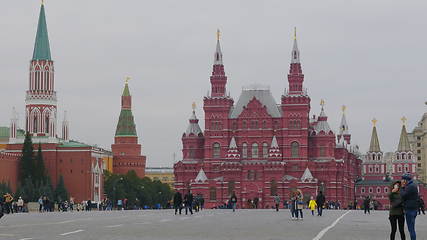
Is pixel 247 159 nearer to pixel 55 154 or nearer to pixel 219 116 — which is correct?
pixel 219 116

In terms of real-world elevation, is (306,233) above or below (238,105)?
below

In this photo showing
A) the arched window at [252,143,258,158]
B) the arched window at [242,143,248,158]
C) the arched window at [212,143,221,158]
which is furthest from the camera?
the arched window at [212,143,221,158]

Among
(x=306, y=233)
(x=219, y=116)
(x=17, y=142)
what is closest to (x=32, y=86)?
(x=17, y=142)

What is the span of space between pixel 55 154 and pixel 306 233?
130335mm

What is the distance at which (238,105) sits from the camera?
15425cm

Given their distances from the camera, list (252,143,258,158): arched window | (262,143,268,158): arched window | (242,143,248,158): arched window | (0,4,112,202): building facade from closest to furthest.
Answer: (262,143,268,158): arched window < (252,143,258,158): arched window < (242,143,248,158): arched window < (0,4,112,202): building facade

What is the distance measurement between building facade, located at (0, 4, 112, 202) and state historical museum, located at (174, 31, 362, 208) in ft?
46.3

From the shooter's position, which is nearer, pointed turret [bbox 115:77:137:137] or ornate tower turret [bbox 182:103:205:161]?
ornate tower turret [bbox 182:103:205:161]

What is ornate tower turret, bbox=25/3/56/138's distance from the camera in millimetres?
157750

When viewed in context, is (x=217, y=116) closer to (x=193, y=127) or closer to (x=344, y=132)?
(x=193, y=127)

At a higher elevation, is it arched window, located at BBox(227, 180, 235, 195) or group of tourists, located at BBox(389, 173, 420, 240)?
arched window, located at BBox(227, 180, 235, 195)

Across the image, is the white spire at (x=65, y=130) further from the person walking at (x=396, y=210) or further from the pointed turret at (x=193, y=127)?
the person walking at (x=396, y=210)

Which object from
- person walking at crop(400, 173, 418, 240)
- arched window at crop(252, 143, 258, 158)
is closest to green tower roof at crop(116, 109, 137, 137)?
arched window at crop(252, 143, 258, 158)

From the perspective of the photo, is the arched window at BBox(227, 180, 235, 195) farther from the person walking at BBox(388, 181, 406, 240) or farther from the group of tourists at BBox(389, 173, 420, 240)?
the person walking at BBox(388, 181, 406, 240)
